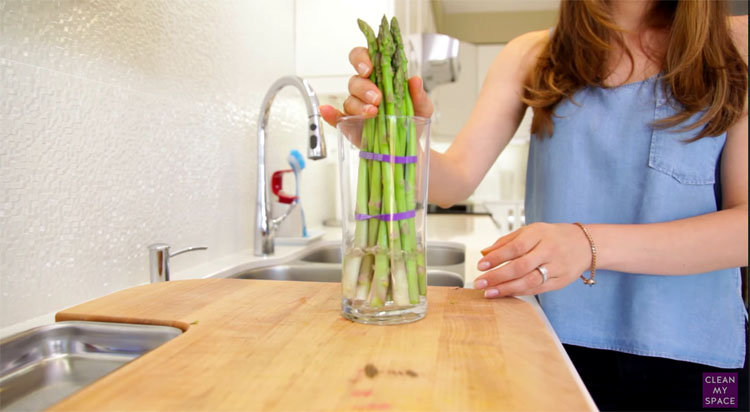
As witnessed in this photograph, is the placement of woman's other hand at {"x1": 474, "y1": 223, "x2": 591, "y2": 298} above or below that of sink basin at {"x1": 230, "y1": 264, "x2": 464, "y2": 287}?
above

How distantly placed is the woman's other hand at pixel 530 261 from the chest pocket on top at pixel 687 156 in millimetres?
299

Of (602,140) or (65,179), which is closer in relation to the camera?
(65,179)

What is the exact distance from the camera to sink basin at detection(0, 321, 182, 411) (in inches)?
21.8

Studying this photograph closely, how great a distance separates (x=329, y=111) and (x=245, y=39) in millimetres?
923

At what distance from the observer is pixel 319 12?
180 cm

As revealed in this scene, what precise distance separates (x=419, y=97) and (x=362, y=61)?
0.10m

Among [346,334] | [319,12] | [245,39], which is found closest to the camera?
[346,334]

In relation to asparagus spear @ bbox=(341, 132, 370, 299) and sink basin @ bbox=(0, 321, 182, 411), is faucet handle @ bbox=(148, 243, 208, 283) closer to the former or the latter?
sink basin @ bbox=(0, 321, 182, 411)

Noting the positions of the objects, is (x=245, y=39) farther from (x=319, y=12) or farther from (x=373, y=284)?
(x=373, y=284)

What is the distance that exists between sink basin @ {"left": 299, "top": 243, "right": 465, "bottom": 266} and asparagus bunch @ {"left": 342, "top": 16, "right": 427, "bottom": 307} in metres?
1.05

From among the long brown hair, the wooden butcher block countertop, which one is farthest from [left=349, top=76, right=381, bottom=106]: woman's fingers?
the long brown hair

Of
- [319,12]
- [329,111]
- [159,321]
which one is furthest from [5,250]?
[319,12]

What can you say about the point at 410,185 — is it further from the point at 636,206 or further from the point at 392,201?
the point at 636,206

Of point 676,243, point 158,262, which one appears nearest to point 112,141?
point 158,262
